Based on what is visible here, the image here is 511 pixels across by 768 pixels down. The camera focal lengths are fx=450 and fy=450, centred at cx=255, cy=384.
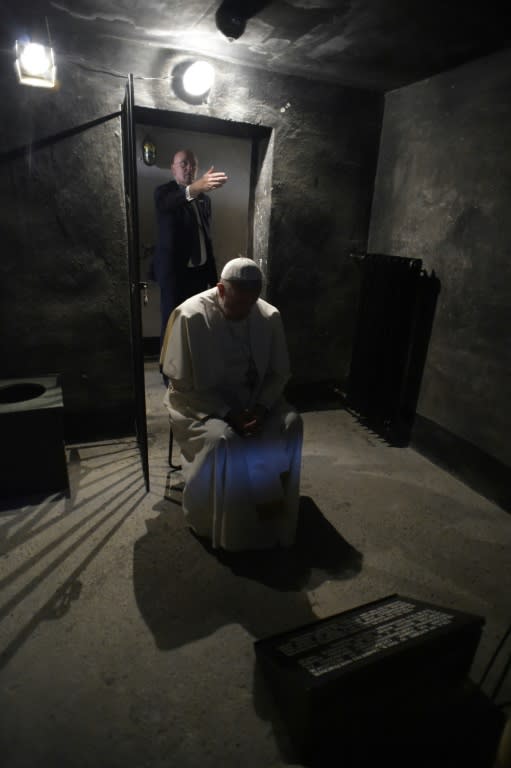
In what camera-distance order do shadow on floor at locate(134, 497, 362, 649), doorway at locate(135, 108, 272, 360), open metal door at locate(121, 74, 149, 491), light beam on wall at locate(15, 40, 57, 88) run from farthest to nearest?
doorway at locate(135, 108, 272, 360) → light beam on wall at locate(15, 40, 57, 88) → open metal door at locate(121, 74, 149, 491) → shadow on floor at locate(134, 497, 362, 649)

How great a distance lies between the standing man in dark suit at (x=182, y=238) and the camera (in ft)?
12.4

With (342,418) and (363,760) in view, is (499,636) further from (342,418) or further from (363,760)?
(342,418)

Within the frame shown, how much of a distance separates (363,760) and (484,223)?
3.04 meters

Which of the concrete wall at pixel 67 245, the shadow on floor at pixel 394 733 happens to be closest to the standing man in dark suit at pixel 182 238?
the concrete wall at pixel 67 245

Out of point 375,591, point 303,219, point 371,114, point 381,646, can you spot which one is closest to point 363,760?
point 381,646

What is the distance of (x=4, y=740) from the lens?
154cm

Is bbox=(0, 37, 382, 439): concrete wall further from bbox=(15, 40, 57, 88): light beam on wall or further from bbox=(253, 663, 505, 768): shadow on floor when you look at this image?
bbox=(253, 663, 505, 768): shadow on floor

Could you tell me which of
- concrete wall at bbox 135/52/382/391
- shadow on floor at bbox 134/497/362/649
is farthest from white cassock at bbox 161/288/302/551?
concrete wall at bbox 135/52/382/391

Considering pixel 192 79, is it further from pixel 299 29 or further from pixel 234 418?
pixel 234 418

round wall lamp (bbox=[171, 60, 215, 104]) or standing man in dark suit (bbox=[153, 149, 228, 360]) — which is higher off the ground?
round wall lamp (bbox=[171, 60, 215, 104])

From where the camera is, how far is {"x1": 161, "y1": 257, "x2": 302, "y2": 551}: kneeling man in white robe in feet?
7.61

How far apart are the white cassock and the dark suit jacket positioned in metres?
1.62

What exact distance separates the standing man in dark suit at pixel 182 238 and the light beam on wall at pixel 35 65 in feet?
4.02

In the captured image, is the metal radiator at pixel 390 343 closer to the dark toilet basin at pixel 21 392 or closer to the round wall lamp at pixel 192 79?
the round wall lamp at pixel 192 79
